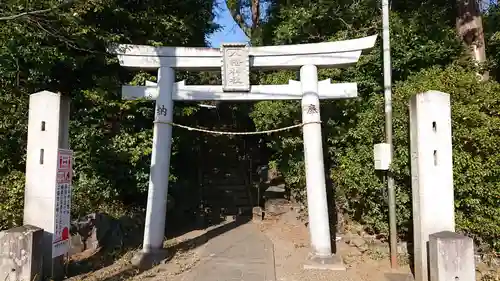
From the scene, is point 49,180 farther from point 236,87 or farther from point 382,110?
point 382,110

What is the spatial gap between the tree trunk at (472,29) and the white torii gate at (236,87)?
3795 mm

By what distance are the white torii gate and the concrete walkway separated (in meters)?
1.18

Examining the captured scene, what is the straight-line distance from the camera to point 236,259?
829 centimetres

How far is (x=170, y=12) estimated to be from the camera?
35.7 ft

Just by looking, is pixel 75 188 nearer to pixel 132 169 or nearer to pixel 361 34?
pixel 132 169

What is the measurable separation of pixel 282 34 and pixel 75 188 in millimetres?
7112

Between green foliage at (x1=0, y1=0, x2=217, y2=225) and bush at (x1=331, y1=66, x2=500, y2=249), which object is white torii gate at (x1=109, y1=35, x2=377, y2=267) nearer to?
bush at (x1=331, y1=66, x2=500, y2=249)

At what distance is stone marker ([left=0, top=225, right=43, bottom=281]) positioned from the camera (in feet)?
20.0

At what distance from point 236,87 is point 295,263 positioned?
12.8 feet

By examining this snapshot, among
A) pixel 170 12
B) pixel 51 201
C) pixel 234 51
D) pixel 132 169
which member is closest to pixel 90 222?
pixel 132 169

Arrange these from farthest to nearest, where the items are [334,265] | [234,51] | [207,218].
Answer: [207,218]
[234,51]
[334,265]

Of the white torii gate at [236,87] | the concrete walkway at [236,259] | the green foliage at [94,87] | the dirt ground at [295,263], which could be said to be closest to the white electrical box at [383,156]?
Result: the white torii gate at [236,87]

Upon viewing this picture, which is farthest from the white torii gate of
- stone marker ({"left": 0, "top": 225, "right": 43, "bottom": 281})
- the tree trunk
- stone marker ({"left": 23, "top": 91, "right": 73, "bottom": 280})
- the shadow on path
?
the tree trunk

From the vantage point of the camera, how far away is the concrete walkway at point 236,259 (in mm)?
7145
